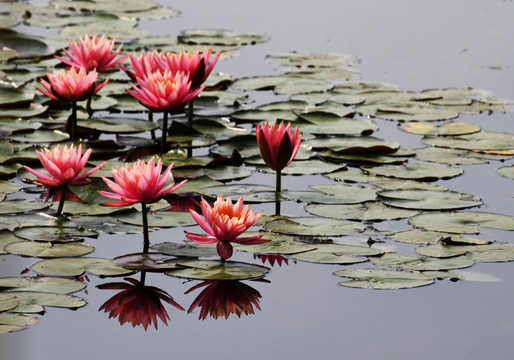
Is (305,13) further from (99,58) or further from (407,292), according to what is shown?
(407,292)

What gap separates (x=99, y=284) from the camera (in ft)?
8.98

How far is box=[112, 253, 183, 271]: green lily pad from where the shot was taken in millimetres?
2799

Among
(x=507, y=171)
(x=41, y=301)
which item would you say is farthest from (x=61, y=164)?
(x=507, y=171)

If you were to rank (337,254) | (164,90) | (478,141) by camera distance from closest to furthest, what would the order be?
(337,254) → (164,90) → (478,141)

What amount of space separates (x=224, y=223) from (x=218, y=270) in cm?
15

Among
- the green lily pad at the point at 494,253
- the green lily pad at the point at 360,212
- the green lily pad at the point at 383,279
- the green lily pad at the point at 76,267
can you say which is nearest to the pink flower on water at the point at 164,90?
the green lily pad at the point at 360,212

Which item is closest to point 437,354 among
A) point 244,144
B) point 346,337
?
point 346,337

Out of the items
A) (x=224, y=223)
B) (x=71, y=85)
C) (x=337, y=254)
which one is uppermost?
(x=71, y=85)

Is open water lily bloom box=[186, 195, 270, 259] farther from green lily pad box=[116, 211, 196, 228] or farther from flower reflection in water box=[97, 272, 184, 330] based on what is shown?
green lily pad box=[116, 211, 196, 228]

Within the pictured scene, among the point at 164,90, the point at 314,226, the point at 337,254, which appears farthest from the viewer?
the point at 164,90

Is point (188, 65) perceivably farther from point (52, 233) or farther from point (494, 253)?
point (494, 253)

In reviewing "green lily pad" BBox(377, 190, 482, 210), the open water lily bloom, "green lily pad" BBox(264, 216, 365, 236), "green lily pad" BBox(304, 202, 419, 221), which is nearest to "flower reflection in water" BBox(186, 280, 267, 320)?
the open water lily bloom

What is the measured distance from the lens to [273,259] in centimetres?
292

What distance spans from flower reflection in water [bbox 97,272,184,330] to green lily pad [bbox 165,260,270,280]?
0.36 ft
